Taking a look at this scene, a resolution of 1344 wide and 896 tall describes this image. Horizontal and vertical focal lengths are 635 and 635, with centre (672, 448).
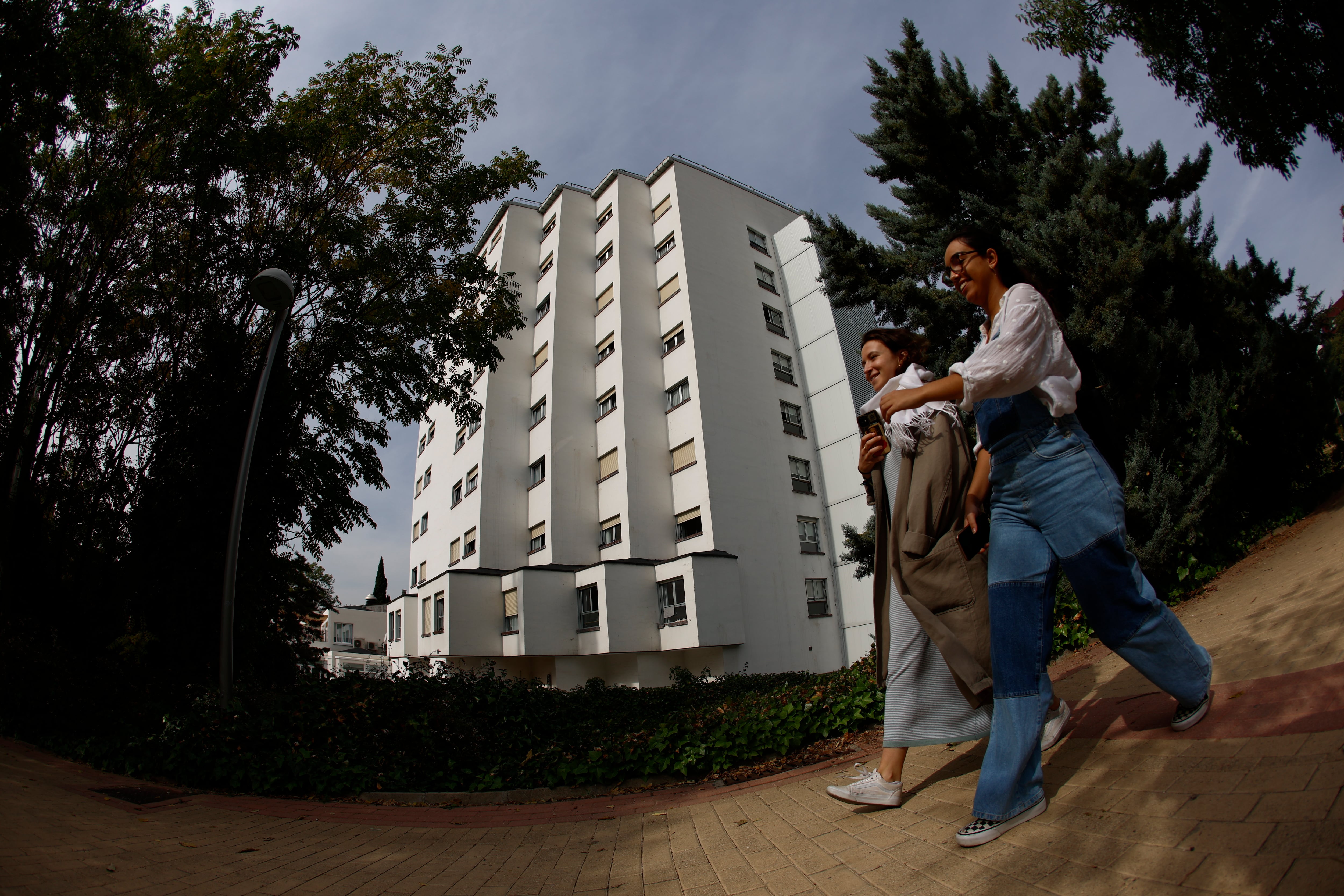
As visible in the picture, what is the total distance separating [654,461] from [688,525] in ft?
8.99

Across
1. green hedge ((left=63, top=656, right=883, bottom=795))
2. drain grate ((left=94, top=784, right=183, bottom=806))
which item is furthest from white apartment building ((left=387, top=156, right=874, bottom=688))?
drain grate ((left=94, top=784, right=183, bottom=806))

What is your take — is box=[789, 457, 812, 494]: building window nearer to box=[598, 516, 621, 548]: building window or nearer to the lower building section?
the lower building section

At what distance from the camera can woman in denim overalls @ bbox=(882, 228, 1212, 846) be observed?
81.7 inches

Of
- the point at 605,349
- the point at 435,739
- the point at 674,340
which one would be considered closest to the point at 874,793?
the point at 435,739

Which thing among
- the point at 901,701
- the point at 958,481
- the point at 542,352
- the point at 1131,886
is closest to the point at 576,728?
the point at 901,701

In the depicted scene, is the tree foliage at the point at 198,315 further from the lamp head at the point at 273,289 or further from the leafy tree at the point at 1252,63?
the leafy tree at the point at 1252,63

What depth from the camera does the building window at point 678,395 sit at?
24.1 metres

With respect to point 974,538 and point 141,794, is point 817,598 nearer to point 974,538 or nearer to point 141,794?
point 141,794

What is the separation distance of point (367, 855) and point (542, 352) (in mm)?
25516

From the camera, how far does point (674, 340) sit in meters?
25.6

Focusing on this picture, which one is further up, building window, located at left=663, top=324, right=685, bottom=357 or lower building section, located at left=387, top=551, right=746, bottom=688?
building window, located at left=663, top=324, right=685, bottom=357

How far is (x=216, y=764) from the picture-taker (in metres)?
5.44

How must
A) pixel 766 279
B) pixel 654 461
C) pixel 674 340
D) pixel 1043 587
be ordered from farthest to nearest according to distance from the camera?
pixel 766 279, pixel 674 340, pixel 654 461, pixel 1043 587

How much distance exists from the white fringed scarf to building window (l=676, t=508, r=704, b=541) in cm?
1927
